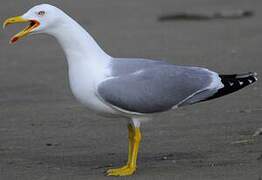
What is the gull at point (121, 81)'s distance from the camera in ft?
22.3

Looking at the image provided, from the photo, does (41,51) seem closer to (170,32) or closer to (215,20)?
(170,32)

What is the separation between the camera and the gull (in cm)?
679

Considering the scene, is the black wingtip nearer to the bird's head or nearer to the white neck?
the white neck

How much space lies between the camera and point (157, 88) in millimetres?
6953

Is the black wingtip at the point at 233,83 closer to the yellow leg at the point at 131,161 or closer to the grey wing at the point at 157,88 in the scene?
the grey wing at the point at 157,88

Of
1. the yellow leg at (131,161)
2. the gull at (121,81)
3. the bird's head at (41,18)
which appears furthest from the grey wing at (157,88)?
the bird's head at (41,18)

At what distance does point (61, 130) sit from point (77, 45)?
1.62 metres

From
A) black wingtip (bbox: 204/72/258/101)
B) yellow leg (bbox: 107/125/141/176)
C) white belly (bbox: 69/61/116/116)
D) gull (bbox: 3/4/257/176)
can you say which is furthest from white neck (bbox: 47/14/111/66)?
black wingtip (bbox: 204/72/258/101)

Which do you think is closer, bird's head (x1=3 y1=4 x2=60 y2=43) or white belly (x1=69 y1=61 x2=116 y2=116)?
white belly (x1=69 y1=61 x2=116 y2=116)

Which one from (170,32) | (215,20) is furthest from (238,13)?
(170,32)

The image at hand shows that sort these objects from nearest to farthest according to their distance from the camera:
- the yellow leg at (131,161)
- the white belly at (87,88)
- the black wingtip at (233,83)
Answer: the white belly at (87,88), the yellow leg at (131,161), the black wingtip at (233,83)

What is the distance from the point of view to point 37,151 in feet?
25.2

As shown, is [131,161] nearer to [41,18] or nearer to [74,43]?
[74,43]

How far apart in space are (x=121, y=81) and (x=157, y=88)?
307 mm
